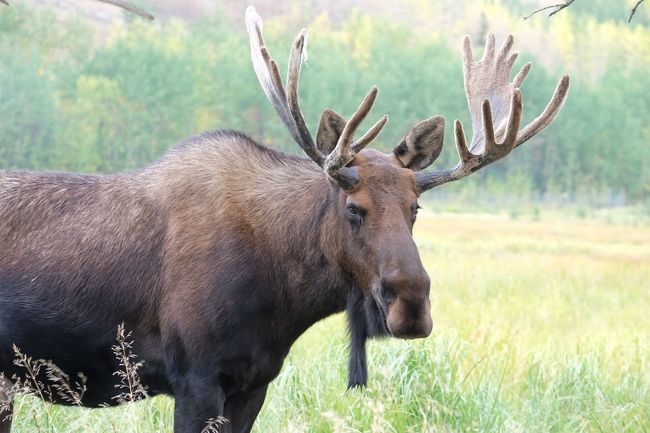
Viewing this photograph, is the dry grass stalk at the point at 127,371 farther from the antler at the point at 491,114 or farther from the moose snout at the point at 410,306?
the antler at the point at 491,114

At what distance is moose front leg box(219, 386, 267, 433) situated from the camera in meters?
4.68

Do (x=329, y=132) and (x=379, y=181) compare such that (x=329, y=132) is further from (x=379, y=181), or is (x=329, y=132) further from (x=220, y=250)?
(x=220, y=250)

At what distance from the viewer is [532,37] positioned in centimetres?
12938

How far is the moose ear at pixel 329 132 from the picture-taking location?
4.38 meters

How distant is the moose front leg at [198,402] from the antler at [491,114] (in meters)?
1.25

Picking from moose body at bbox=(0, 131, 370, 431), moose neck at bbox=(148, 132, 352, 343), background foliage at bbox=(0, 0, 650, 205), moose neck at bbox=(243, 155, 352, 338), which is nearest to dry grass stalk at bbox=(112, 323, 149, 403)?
moose body at bbox=(0, 131, 370, 431)

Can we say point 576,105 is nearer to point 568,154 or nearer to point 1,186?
point 568,154

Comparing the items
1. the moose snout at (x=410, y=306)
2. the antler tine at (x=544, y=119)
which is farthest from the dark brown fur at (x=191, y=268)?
the antler tine at (x=544, y=119)

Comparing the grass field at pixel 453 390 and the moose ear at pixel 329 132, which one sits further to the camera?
the grass field at pixel 453 390

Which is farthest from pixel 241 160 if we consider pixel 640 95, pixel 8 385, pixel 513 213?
pixel 640 95

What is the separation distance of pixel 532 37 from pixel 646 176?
44.6 metres

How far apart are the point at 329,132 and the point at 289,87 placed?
268 millimetres

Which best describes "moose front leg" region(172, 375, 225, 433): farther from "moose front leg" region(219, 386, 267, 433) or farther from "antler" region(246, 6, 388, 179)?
"antler" region(246, 6, 388, 179)

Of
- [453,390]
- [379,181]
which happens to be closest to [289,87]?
[379,181]
